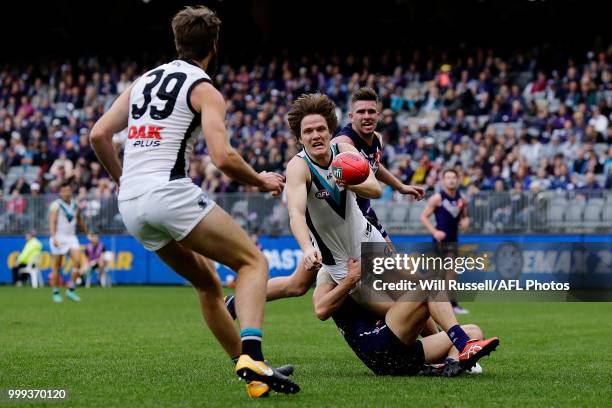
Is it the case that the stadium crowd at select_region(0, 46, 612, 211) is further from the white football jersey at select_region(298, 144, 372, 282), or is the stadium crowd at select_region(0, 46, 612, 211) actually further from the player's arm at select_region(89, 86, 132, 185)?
the player's arm at select_region(89, 86, 132, 185)

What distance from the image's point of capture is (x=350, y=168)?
779 cm

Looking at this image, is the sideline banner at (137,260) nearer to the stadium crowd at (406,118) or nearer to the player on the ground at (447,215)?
the stadium crowd at (406,118)

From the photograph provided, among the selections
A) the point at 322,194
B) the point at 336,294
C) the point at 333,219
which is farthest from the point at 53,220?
the point at 336,294

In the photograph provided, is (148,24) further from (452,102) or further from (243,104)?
(452,102)

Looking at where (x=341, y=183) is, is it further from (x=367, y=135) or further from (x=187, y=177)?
(x=367, y=135)

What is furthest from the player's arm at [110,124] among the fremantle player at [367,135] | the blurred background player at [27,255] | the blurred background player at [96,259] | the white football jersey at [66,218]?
the blurred background player at [27,255]

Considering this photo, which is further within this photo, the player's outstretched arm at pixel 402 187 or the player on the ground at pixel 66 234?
the player on the ground at pixel 66 234

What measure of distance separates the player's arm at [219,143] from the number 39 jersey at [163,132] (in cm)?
9

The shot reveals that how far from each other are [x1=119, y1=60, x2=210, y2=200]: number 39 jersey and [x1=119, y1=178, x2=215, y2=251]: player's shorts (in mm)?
56

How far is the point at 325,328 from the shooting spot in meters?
13.8

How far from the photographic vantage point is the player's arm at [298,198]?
24.3 ft

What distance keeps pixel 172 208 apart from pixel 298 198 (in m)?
1.42

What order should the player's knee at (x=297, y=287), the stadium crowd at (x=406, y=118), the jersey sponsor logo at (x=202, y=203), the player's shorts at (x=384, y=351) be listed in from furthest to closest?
the stadium crowd at (x=406, y=118) < the player's knee at (x=297, y=287) < the player's shorts at (x=384, y=351) < the jersey sponsor logo at (x=202, y=203)

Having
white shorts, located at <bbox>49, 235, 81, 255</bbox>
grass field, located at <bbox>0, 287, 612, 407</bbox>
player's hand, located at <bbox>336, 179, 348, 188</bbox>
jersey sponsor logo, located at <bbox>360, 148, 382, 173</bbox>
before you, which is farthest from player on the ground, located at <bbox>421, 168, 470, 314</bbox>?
player's hand, located at <bbox>336, 179, 348, 188</bbox>
